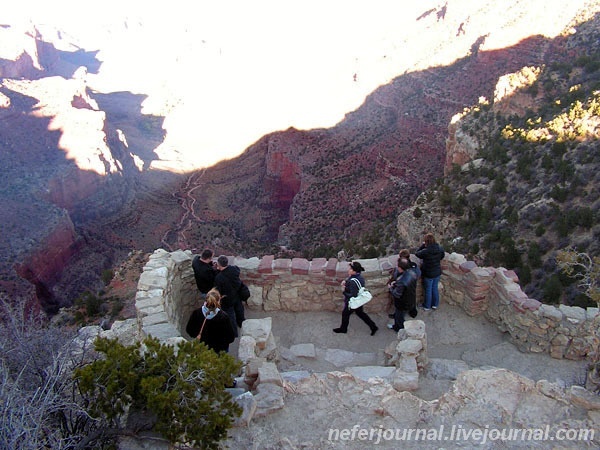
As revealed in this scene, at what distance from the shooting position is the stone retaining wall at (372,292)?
8.02m

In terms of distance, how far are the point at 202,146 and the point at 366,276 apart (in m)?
56.2

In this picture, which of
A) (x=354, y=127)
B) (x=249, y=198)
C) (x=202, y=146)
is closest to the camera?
(x=354, y=127)

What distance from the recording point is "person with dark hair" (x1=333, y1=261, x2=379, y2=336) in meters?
8.27

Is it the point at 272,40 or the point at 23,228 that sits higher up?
the point at 272,40

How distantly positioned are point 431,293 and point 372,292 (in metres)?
1.13

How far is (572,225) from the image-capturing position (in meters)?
14.3

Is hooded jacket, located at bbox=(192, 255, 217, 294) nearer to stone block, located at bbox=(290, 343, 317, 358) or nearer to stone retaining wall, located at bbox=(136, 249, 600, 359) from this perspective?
stone retaining wall, located at bbox=(136, 249, 600, 359)

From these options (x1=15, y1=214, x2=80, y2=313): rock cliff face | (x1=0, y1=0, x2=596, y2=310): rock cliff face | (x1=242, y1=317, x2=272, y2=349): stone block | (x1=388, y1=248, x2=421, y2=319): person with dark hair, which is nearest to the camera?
(x1=242, y1=317, x2=272, y2=349): stone block

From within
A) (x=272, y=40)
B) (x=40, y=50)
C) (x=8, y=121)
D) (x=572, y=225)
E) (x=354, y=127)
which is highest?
(x=40, y=50)

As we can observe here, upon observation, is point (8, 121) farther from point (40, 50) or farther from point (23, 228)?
point (40, 50)

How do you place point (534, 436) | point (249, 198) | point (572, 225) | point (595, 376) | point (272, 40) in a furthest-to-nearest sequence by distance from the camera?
point (272, 40) → point (249, 198) → point (572, 225) → point (595, 376) → point (534, 436)

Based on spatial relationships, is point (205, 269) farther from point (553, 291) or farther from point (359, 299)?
point (553, 291)

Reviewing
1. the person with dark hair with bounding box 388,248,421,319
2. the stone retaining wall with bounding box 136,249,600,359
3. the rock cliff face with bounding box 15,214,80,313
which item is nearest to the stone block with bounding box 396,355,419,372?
the person with dark hair with bounding box 388,248,421,319

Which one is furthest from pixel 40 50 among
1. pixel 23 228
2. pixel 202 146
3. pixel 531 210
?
pixel 531 210
